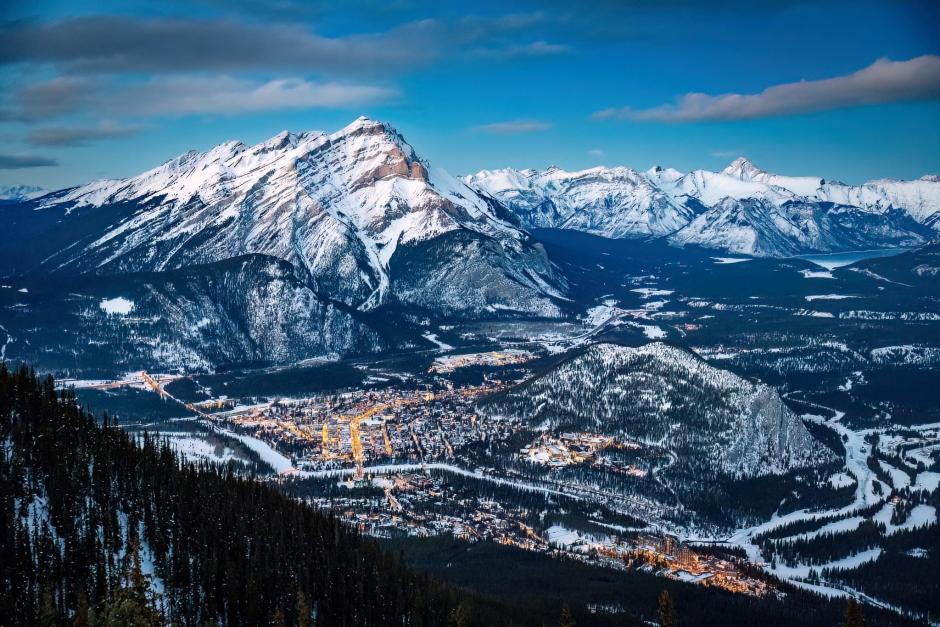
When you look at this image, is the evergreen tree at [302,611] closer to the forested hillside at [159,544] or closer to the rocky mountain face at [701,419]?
the forested hillside at [159,544]

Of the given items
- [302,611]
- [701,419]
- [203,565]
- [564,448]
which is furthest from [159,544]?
[701,419]

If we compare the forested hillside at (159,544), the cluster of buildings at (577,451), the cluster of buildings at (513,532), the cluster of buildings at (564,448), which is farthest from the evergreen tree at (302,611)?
the cluster of buildings at (564,448)

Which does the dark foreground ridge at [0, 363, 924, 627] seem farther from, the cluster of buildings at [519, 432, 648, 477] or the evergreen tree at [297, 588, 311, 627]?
the cluster of buildings at [519, 432, 648, 477]

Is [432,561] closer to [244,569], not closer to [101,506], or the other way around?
[244,569]

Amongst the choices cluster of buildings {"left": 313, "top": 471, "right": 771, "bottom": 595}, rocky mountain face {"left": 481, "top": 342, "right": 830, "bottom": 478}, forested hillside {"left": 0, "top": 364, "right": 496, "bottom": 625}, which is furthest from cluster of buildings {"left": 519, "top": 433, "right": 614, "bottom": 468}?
forested hillside {"left": 0, "top": 364, "right": 496, "bottom": 625}

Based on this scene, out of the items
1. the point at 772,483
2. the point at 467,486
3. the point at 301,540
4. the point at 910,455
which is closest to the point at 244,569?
the point at 301,540
